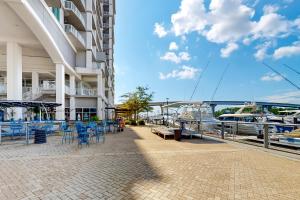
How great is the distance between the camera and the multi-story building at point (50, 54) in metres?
20.0

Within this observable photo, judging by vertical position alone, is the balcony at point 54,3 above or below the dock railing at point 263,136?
above

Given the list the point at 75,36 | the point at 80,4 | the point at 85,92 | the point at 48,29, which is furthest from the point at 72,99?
the point at 80,4

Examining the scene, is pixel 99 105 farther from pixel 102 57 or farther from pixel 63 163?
pixel 63 163

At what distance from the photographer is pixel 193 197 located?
4.30 meters

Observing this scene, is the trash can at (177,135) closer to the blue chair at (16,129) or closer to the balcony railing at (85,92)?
the blue chair at (16,129)

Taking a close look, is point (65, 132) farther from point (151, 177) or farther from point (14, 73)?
point (14, 73)

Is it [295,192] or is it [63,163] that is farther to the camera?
[63,163]

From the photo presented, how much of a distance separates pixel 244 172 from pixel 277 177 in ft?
2.59

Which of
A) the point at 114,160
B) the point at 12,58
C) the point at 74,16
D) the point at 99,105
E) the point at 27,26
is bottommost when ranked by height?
the point at 114,160

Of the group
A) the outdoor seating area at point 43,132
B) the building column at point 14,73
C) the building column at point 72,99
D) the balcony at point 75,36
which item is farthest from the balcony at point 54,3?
the outdoor seating area at point 43,132


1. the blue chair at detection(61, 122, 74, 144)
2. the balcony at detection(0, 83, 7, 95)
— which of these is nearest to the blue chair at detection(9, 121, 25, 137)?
the blue chair at detection(61, 122, 74, 144)

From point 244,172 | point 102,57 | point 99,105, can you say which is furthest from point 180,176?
point 102,57

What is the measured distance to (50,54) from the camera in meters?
24.5

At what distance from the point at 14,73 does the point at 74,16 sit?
1215cm
